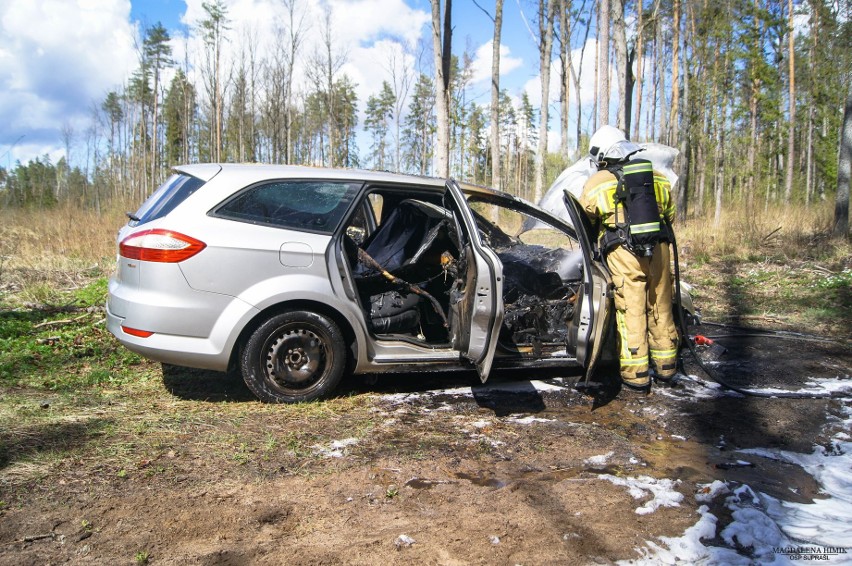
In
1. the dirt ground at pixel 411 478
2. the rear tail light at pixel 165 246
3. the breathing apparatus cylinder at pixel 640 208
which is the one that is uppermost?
the breathing apparatus cylinder at pixel 640 208

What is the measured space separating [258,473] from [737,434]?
2.96 m

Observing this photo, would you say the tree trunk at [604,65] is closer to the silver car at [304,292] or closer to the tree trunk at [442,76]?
the tree trunk at [442,76]

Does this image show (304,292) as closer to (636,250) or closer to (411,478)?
(411,478)

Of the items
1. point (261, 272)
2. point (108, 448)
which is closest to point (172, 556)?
point (108, 448)

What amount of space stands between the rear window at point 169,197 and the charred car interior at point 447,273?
122 cm

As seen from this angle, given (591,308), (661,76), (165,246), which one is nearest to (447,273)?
(591,308)

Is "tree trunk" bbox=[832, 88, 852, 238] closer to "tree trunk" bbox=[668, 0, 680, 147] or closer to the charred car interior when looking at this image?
the charred car interior

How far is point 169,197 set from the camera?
13.5 feet

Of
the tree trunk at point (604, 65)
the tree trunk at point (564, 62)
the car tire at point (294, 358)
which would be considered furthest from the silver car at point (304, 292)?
the tree trunk at point (564, 62)

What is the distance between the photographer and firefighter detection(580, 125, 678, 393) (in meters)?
4.34

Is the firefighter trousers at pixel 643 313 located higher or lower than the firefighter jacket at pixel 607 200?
lower

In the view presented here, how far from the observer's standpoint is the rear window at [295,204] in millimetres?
4082

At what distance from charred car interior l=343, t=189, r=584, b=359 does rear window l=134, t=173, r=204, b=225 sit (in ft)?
4.02

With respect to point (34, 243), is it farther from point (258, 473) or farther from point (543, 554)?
point (543, 554)
